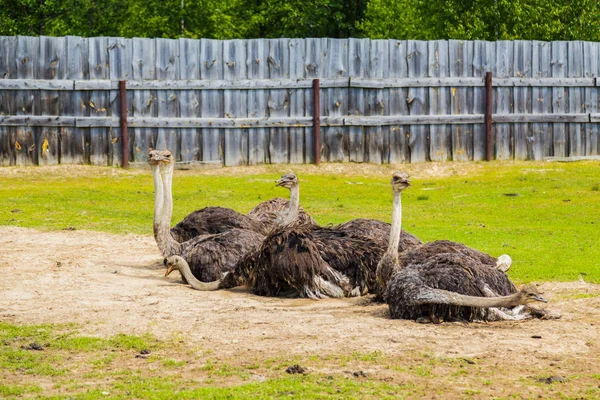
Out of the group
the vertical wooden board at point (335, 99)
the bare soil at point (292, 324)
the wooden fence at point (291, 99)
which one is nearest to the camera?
the bare soil at point (292, 324)

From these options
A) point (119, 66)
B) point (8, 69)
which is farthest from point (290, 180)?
point (8, 69)

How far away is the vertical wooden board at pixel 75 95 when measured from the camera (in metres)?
21.8

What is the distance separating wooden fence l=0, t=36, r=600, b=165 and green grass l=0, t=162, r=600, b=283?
645mm

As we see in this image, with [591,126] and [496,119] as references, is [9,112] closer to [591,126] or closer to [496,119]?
[496,119]

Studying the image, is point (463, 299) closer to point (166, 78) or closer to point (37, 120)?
point (166, 78)

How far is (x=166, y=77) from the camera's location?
2209 centimetres

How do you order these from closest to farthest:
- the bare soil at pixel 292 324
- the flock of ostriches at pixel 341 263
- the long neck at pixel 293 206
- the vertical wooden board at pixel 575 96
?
the bare soil at pixel 292 324 → the flock of ostriches at pixel 341 263 → the long neck at pixel 293 206 → the vertical wooden board at pixel 575 96

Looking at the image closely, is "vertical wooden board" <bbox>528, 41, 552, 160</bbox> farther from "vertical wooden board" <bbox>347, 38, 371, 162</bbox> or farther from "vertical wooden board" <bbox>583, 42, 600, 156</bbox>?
"vertical wooden board" <bbox>347, 38, 371, 162</bbox>

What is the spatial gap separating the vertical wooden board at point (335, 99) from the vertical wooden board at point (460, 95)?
2.29 metres

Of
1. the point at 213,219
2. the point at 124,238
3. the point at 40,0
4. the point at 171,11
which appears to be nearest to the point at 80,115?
the point at 124,238

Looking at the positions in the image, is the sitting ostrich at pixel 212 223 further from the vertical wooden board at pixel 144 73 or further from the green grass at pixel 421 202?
the vertical wooden board at pixel 144 73

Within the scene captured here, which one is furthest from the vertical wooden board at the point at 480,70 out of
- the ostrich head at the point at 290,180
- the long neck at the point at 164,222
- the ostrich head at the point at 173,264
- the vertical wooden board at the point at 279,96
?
the ostrich head at the point at 173,264

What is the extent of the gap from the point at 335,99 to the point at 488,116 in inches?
130

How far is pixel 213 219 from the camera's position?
514 inches
